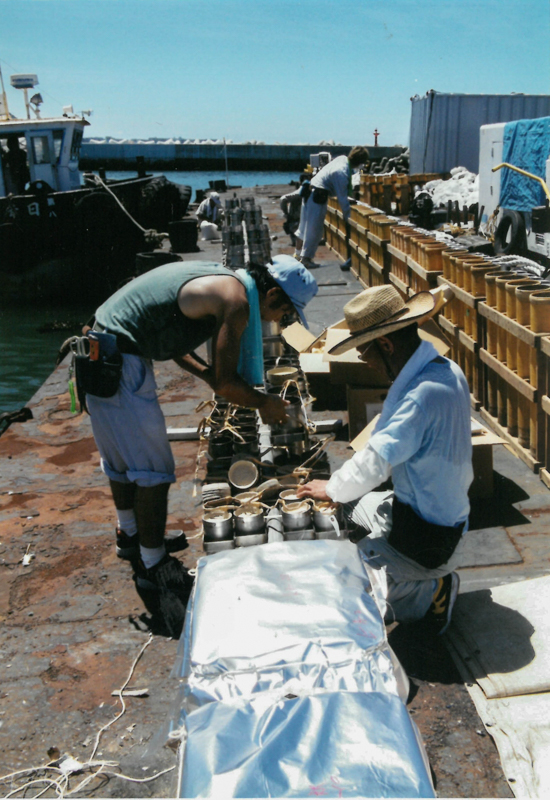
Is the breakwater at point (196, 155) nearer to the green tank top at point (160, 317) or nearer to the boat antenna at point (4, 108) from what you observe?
the boat antenna at point (4, 108)

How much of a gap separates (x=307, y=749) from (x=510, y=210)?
12.1 m

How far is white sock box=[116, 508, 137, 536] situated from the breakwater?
82072 millimetres

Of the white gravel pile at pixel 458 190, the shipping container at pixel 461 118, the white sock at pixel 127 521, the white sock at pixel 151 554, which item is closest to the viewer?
the white sock at pixel 151 554

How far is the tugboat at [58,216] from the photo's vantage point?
59.2 feet

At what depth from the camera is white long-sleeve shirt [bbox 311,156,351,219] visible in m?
10.5

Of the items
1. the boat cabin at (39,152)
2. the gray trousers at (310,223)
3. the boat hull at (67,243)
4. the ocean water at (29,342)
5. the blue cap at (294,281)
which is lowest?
the ocean water at (29,342)

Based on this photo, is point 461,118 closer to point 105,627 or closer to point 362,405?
point 362,405

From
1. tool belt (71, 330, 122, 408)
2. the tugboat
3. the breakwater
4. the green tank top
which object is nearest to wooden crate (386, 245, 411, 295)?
the green tank top

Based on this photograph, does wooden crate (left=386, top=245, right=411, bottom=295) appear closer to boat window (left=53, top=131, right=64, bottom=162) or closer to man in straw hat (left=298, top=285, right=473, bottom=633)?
man in straw hat (left=298, top=285, right=473, bottom=633)

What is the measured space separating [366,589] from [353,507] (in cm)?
100

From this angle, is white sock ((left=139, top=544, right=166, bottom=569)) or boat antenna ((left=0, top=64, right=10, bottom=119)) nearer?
white sock ((left=139, top=544, right=166, bottom=569))

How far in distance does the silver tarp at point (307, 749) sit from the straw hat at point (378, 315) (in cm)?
137

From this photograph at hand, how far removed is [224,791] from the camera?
180 centimetres

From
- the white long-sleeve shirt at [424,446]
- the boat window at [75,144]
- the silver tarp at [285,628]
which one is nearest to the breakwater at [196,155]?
the boat window at [75,144]
